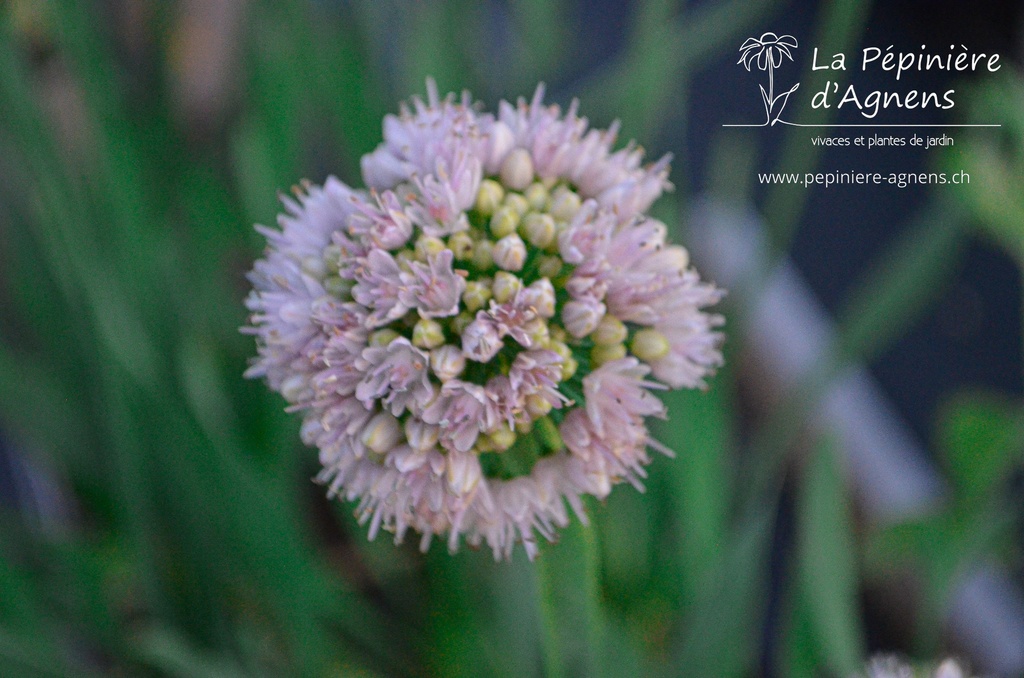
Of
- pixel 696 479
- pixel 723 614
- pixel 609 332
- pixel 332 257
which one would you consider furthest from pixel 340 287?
pixel 696 479

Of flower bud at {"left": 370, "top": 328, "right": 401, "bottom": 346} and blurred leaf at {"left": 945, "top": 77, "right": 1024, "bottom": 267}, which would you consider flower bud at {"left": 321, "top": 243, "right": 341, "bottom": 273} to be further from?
blurred leaf at {"left": 945, "top": 77, "right": 1024, "bottom": 267}

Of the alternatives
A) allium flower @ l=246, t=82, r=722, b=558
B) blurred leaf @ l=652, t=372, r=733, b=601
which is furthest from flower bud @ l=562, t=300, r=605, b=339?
blurred leaf @ l=652, t=372, r=733, b=601

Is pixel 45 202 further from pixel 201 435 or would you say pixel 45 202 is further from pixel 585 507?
pixel 585 507

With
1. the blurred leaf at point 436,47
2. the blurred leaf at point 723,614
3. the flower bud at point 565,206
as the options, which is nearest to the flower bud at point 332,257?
the flower bud at point 565,206

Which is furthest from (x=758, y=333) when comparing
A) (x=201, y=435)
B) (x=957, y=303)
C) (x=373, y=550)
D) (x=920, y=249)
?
(x=201, y=435)

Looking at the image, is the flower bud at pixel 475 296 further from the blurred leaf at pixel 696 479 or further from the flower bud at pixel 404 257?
the blurred leaf at pixel 696 479

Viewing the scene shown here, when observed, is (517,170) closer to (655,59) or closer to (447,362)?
(447,362)

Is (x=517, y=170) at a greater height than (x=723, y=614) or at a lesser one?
greater
